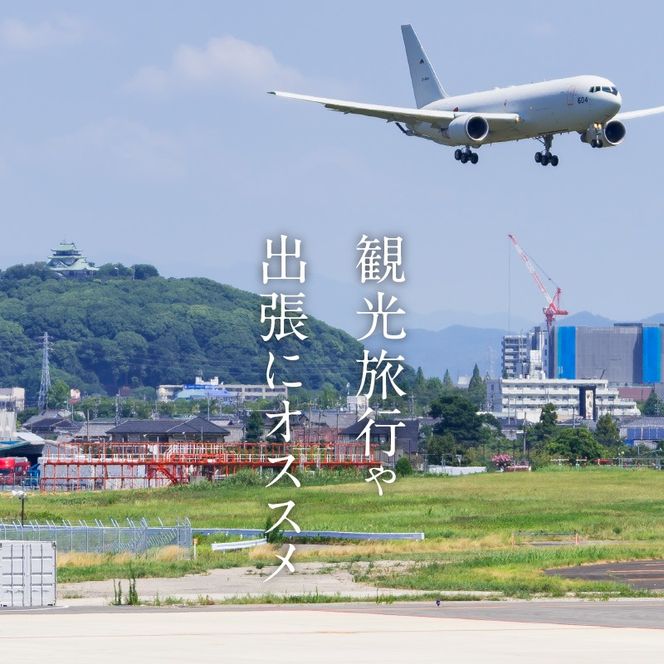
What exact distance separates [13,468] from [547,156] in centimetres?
11658

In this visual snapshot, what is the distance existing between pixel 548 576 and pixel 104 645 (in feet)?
84.9

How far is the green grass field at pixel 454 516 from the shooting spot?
210 ft

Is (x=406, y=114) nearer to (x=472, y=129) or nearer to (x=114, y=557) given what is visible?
(x=472, y=129)

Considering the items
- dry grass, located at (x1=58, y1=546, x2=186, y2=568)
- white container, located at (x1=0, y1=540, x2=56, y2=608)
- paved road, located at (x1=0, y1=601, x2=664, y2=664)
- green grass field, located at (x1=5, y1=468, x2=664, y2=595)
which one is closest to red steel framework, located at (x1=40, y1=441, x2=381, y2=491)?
green grass field, located at (x1=5, y1=468, x2=664, y2=595)

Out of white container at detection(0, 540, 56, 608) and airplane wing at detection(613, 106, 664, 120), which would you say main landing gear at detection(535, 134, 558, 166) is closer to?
airplane wing at detection(613, 106, 664, 120)

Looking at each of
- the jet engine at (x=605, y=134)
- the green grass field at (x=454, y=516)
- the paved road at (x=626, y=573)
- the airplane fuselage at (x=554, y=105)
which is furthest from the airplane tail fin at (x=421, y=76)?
the paved road at (x=626, y=573)

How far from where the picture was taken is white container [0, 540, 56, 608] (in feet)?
168

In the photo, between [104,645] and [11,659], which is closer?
[11,659]

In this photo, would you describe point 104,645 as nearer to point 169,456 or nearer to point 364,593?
point 364,593

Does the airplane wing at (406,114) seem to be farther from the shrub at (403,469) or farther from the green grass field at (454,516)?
the shrub at (403,469)

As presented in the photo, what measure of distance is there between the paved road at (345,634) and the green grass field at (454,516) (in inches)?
289

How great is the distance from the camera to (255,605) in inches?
2026

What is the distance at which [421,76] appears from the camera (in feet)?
351

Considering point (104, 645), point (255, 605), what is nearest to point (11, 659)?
point (104, 645)
